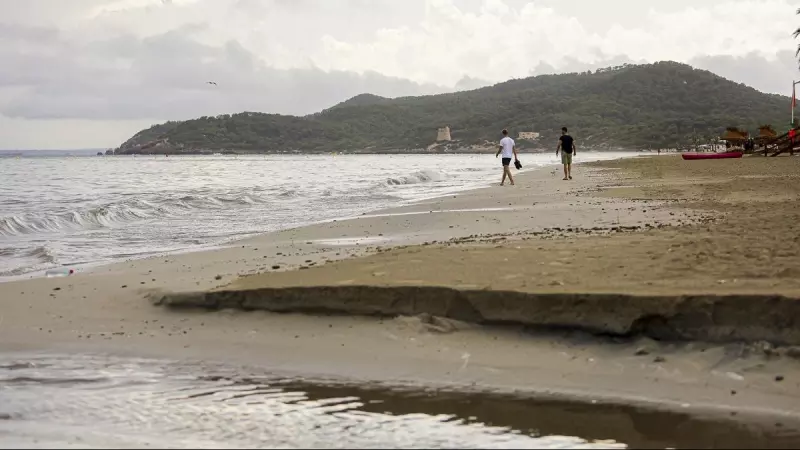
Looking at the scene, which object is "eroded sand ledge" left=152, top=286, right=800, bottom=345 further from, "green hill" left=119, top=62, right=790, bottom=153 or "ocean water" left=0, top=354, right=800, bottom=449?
"green hill" left=119, top=62, right=790, bottom=153

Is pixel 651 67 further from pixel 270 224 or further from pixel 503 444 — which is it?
pixel 503 444

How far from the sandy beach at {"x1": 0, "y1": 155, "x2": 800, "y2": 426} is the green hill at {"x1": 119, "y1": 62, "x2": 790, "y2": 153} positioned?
104m

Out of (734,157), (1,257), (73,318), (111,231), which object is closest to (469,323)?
(73,318)

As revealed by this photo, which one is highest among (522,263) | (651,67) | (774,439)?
(651,67)

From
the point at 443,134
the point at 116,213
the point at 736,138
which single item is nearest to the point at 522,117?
the point at 443,134

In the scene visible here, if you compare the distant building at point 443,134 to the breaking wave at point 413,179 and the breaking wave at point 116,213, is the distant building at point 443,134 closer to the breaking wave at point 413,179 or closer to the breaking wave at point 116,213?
the breaking wave at point 413,179

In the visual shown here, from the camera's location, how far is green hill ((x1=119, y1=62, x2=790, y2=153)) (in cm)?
12300

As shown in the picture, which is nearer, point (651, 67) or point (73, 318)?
point (73, 318)

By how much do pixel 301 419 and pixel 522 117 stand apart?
14458 centimetres

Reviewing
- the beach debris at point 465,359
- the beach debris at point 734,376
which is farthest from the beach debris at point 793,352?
the beach debris at point 465,359

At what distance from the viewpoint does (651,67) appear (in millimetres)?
147125

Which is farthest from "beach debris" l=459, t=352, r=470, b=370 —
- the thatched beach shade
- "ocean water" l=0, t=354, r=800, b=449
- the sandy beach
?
the thatched beach shade

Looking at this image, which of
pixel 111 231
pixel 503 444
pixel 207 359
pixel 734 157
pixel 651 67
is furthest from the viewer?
pixel 651 67

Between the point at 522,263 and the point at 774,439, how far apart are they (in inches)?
126
